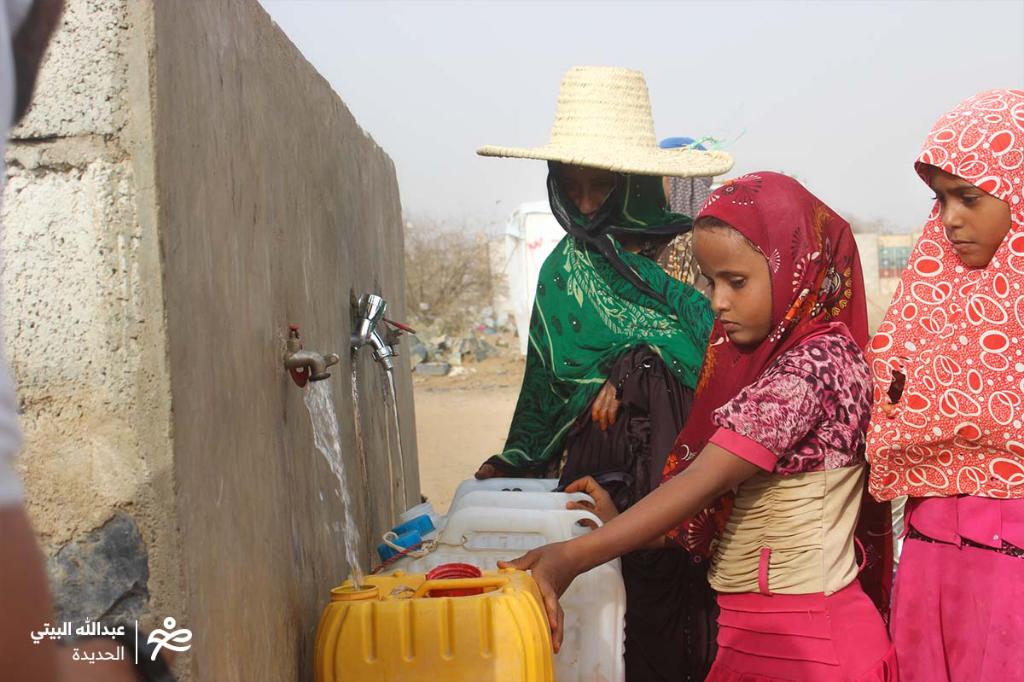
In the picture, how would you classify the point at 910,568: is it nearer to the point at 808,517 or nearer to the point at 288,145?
the point at 808,517

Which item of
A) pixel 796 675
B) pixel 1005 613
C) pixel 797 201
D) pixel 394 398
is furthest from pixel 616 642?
pixel 394 398

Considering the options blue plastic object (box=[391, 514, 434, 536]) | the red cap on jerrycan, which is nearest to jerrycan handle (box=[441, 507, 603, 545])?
blue plastic object (box=[391, 514, 434, 536])

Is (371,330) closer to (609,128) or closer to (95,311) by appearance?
(609,128)

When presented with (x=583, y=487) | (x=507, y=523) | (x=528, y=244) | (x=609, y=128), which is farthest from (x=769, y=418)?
(x=528, y=244)

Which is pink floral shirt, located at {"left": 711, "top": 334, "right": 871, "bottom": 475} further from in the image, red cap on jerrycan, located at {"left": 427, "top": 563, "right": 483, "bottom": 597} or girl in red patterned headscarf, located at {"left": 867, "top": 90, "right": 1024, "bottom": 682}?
red cap on jerrycan, located at {"left": 427, "top": 563, "right": 483, "bottom": 597}

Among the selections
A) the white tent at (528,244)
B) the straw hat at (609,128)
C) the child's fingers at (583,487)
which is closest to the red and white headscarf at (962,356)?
the child's fingers at (583,487)

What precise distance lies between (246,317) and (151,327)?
437 millimetres

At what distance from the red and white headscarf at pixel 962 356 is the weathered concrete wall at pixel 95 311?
1.41m

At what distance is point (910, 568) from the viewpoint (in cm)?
225

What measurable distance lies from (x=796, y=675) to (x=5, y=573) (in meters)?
1.72

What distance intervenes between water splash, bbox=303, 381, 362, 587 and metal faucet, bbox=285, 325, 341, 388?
0.49 feet

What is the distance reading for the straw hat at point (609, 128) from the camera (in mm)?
3648

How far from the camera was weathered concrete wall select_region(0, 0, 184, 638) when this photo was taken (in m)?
1.45

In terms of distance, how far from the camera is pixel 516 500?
9.05 ft
